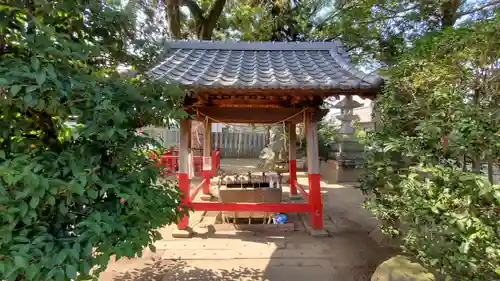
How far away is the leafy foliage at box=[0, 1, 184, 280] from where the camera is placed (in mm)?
1103

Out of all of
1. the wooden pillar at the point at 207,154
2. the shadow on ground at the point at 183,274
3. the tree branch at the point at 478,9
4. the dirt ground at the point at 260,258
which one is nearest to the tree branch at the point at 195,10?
the wooden pillar at the point at 207,154

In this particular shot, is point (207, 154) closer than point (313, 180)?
No

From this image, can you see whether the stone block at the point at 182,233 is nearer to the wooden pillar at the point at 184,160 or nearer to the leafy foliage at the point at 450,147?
the wooden pillar at the point at 184,160

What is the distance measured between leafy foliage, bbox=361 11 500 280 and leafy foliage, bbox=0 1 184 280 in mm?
2042

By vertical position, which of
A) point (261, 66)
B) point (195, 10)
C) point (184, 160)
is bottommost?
point (184, 160)

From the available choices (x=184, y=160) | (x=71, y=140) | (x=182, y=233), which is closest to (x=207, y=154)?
(x=184, y=160)

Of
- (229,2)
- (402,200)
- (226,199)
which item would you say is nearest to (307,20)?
(229,2)

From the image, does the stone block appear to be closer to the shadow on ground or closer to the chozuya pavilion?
the chozuya pavilion

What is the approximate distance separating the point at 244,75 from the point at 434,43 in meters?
2.36

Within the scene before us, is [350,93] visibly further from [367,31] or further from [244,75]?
[367,31]

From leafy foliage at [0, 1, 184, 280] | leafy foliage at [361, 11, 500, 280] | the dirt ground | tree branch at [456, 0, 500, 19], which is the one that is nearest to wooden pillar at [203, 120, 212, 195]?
the dirt ground

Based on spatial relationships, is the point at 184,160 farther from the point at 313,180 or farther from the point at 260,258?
the point at 313,180

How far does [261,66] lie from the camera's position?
177 inches

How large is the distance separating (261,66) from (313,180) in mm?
2200
